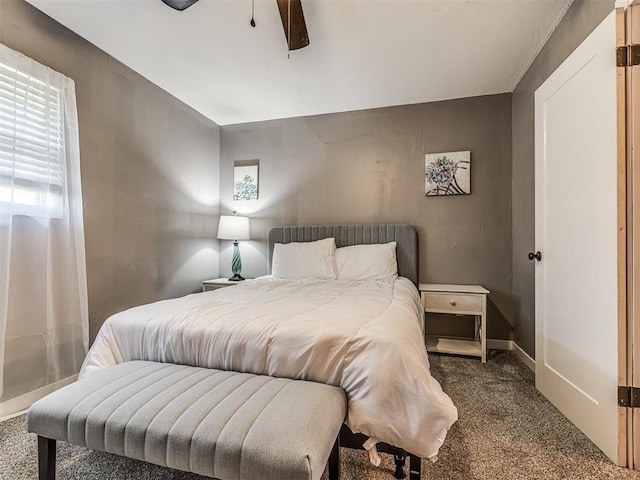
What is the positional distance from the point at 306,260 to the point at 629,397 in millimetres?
2331

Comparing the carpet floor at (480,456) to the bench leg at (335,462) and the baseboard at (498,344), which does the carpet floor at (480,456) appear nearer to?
the bench leg at (335,462)

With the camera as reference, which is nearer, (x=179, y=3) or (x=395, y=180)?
(x=179, y=3)

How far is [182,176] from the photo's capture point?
332 cm

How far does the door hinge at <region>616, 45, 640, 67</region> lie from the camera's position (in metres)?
1.38

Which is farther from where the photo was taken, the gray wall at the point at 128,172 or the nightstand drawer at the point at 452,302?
the nightstand drawer at the point at 452,302

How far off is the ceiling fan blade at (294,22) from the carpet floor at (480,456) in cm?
235

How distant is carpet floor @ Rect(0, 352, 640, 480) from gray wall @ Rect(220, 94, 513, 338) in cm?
136

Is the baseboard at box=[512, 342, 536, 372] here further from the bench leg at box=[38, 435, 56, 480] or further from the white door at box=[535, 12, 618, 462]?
the bench leg at box=[38, 435, 56, 480]

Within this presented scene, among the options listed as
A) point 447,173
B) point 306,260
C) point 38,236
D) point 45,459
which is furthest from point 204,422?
point 447,173

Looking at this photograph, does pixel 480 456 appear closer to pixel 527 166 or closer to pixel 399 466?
pixel 399 466

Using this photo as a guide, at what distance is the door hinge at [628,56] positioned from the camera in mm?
1377

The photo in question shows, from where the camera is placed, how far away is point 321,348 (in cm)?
126

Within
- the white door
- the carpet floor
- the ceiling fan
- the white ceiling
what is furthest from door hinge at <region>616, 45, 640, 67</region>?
the carpet floor

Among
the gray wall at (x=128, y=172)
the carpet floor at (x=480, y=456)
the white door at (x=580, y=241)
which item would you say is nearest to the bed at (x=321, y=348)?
the carpet floor at (x=480, y=456)
